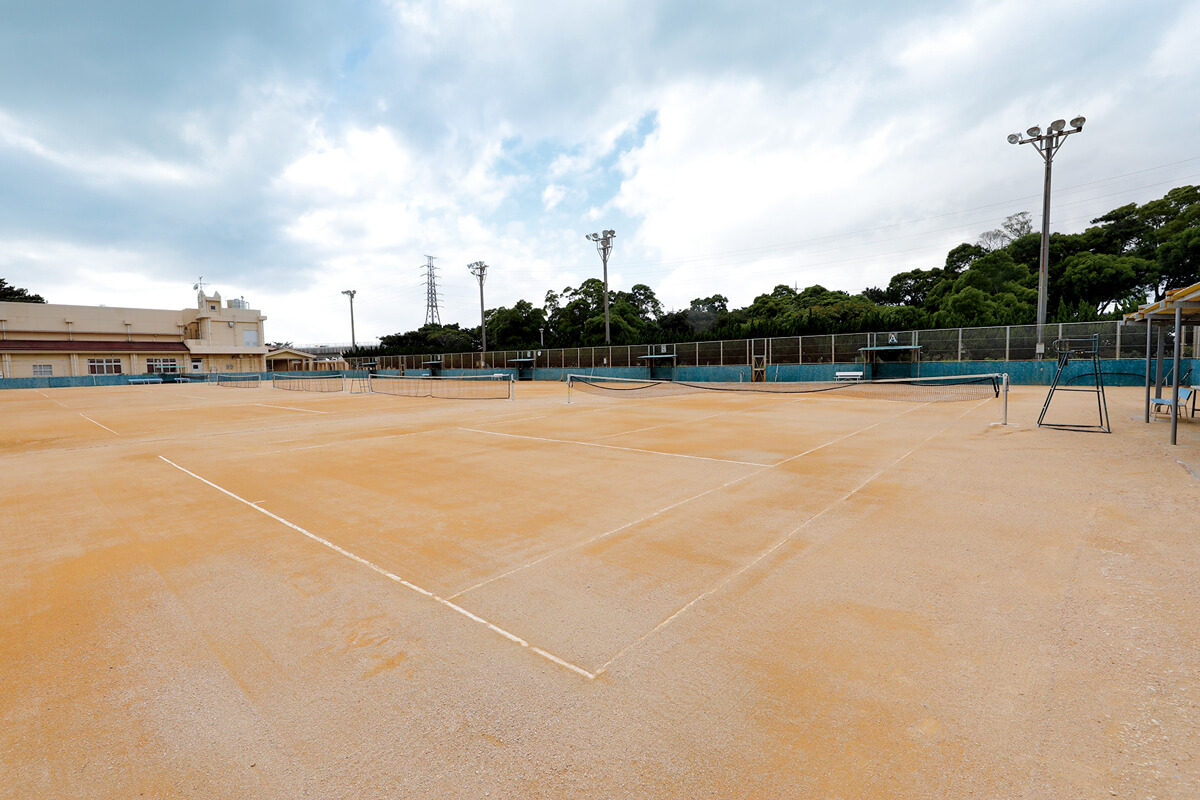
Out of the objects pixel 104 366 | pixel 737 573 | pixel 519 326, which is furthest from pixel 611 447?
pixel 104 366

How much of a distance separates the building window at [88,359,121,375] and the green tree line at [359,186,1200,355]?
919 inches

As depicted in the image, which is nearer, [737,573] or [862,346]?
[737,573]

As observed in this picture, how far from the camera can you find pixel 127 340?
5778 centimetres

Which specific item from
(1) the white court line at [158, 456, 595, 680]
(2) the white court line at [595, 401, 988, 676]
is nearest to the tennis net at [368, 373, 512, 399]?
(1) the white court line at [158, 456, 595, 680]

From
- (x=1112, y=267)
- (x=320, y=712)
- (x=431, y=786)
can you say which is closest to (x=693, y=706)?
(x=431, y=786)

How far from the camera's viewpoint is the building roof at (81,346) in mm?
49438

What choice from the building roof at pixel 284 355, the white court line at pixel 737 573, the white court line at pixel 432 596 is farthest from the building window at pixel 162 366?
the white court line at pixel 737 573

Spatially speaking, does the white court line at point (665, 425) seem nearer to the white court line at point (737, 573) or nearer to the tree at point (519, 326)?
the white court line at point (737, 573)

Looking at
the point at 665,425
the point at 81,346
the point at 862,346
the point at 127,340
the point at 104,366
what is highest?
the point at 127,340

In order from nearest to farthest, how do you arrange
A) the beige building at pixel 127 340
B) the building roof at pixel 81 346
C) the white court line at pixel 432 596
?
1. the white court line at pixel 432 596
2. the building roof at pixel 81 346
3. the beige building at pixel 127 340

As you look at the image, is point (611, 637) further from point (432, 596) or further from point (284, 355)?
point (284, 355)

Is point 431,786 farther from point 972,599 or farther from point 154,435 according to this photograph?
point 154,435

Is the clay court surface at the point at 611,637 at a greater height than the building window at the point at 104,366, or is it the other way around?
the building window at the point at 104,366

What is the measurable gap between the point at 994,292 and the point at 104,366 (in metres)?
82.2
